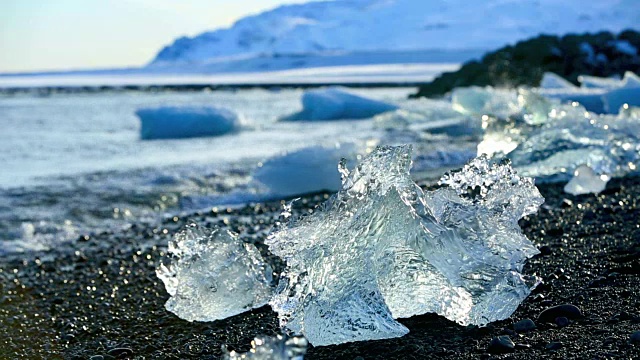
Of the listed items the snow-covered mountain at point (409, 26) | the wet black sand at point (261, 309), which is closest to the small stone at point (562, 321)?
the wet black sand at point (261, 309)

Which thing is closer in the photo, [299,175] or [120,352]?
[120,352]

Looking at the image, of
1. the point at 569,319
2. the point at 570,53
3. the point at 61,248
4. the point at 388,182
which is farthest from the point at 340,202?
the point at 570,53

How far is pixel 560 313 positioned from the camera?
A: 7.61ft

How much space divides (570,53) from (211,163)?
50.1 feet

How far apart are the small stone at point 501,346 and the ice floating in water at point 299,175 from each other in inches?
153

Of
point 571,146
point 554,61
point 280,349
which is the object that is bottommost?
point 571,146

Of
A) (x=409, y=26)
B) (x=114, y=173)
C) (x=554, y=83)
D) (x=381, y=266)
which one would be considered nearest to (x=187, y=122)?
(x=114, y=173)

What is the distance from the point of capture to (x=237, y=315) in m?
2.70

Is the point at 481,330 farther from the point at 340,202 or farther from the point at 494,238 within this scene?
the point at 340,202

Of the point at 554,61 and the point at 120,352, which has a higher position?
the point at 554,61

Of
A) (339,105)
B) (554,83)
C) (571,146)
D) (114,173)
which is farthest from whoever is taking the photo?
(554,83)

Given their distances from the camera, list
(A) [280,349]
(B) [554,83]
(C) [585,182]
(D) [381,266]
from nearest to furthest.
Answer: (A) [280,349] < (D) [381,266] < (C) [585,182] < (B) [554,83]

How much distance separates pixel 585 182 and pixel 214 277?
2.93 metres

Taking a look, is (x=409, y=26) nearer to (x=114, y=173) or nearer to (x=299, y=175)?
(x=114, y=173)
